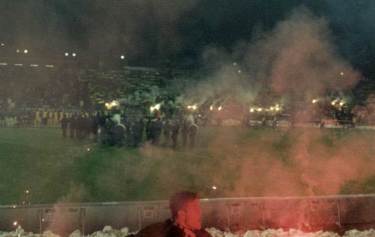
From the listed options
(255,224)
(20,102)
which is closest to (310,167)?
(255,224)

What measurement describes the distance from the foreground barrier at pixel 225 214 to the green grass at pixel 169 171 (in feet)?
6.48

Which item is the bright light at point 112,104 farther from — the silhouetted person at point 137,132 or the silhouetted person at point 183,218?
the silhouetted person at point 183,218

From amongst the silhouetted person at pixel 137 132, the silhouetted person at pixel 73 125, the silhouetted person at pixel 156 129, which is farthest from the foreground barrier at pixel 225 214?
the silhouetted person at pixel 73 125

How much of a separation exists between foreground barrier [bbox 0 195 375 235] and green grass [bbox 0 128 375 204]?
6.48 feet

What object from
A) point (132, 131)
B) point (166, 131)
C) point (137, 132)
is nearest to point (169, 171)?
point (132, 131)

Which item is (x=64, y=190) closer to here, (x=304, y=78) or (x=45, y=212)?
(x=45, y=212)

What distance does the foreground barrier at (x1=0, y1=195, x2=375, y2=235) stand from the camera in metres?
7.66

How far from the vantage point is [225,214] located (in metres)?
8.15

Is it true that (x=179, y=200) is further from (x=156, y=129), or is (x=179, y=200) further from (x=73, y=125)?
(x=73, y=125)

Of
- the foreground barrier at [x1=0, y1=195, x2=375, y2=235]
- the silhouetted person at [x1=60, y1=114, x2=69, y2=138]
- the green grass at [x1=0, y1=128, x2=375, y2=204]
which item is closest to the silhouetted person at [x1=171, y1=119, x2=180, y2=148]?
the green grass at [x1=0, y1=128, x2=375, y2=204]

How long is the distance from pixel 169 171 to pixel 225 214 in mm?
4722

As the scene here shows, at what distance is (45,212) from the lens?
7656 mm

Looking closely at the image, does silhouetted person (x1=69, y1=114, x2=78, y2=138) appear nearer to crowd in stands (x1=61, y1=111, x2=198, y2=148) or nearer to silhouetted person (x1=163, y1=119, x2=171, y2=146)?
crowd in stands (x1=61, y1=111, x2=198, y2=148)

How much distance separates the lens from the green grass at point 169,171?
34.7 ft
